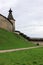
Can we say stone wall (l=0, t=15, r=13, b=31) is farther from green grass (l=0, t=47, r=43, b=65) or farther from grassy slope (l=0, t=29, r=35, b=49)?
green grass (l=0, t=47, r=43, b=65)

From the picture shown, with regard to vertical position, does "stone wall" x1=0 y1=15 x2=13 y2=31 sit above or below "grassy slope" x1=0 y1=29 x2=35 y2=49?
above

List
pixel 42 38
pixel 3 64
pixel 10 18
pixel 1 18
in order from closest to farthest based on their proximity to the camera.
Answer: pixel 3 64
pixel 1 18
pixel 42 38
pixel 10 18

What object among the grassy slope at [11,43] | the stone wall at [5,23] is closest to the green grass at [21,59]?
the grassy slope at [11,43]

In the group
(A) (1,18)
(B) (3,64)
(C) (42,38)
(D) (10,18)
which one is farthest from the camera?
(D) (10,18)

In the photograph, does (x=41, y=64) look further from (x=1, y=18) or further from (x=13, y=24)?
(x=13, y=24)

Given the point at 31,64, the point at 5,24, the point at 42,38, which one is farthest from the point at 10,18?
A: the point at 31,64

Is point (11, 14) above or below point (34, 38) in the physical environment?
above

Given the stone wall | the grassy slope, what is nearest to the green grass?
the grassy slope

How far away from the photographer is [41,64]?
13367 mm

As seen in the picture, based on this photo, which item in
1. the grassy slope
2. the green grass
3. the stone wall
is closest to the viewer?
the green grass

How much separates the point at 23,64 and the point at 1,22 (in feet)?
168

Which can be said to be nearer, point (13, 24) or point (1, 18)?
point (1, 18)

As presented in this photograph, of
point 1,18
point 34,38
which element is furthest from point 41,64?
point 34,38

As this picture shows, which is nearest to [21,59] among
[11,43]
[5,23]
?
[11,43]
